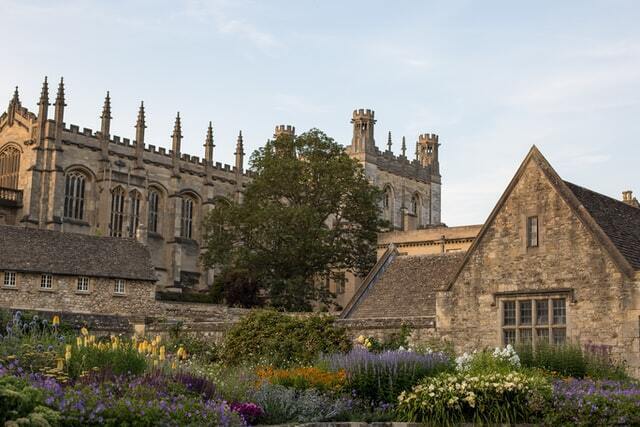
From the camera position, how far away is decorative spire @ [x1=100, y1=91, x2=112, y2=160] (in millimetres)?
78188

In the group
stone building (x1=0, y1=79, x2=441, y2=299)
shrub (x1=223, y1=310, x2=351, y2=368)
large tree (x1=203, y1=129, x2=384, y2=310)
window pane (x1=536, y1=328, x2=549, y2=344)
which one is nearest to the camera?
shrub (x1=223, y1=310, x2=351, y2=368)

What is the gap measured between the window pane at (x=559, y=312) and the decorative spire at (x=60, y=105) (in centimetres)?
5797

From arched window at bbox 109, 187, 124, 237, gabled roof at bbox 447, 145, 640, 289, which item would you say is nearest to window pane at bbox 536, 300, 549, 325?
gabled roof at bbox 447, 145, 640, 289

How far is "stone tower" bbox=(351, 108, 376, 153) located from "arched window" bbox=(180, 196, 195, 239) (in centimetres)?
2073

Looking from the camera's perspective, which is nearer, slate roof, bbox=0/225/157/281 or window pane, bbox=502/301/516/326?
window pane, bbox=502/301/516/326

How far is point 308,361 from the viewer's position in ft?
69.6

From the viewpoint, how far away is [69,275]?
136 feet

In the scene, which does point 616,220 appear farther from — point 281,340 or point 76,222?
point 76,222

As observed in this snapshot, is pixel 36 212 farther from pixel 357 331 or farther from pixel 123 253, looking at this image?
pixel 357 331

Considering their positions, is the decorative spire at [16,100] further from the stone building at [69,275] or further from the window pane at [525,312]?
the window pane at [525,312]

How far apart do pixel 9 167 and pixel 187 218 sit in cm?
1679

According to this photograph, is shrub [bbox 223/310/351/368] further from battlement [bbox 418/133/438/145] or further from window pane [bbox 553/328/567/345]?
battlement [bbox 418/133/438/145]

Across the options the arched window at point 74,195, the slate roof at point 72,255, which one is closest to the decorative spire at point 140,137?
the arched window at point 74,195

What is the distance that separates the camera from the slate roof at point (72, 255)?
41.6 metres
